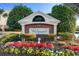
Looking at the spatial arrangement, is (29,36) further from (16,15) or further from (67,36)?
(67,36)

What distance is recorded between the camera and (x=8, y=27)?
2.01m

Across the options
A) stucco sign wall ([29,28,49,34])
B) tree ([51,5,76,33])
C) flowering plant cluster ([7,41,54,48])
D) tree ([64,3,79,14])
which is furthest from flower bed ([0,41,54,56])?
tree ([64,3,79,14])

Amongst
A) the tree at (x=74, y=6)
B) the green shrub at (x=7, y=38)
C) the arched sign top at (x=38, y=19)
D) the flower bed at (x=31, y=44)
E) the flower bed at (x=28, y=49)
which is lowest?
the flower bed at (x=28, y=49)

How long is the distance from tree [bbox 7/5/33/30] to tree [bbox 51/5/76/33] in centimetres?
31

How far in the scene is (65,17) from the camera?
79.4 inches

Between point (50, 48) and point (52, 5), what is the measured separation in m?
0.47

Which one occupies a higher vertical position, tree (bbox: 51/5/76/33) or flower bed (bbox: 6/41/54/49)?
tree (bbox: 51/5/76/33)

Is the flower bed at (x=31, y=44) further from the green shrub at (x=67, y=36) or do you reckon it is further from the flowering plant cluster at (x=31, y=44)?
the green shrub at (x=67, y=36)

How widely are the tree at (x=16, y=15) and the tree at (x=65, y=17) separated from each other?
310 millimetres

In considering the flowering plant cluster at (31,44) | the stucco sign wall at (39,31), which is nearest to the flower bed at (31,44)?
the flowering plant cluster at (31,44)

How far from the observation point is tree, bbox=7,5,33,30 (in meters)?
1.99

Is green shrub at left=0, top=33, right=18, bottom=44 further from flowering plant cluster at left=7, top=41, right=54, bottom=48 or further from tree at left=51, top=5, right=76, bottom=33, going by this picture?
tree at left=51, top=5, right=76, bottom=33

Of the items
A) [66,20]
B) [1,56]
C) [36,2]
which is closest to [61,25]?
[66,20]

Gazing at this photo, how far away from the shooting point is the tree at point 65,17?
199 cm
